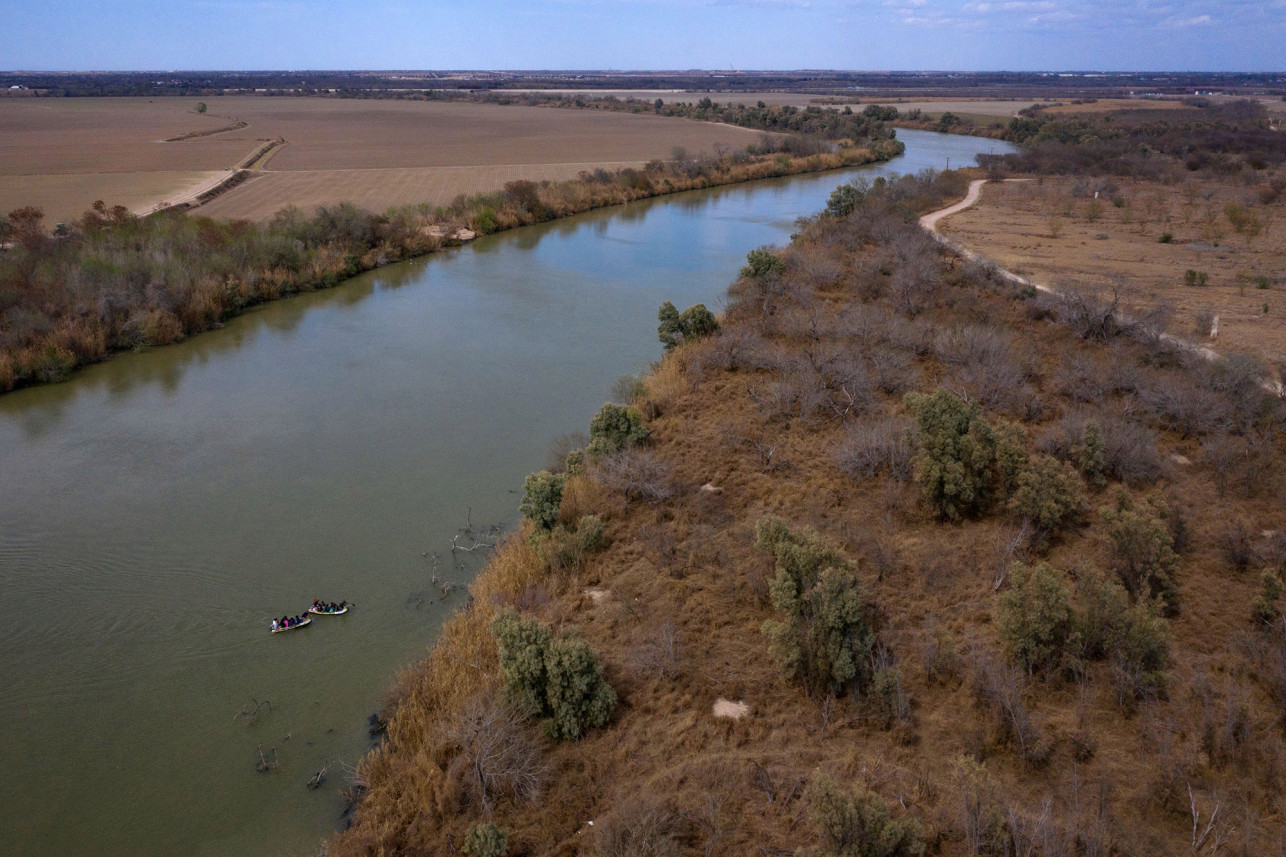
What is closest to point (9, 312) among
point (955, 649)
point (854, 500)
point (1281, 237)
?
point (854, 500)

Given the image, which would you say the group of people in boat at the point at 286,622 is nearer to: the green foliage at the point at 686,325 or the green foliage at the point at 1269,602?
the green foliage at the point at 686,325

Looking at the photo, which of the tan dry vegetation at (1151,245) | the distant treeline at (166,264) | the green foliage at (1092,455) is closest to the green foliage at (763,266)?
the tan dry vegetation at (1151,245)

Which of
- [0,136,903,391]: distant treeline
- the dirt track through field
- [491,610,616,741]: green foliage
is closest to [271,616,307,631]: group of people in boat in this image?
[491,610,616,741]: green foliage

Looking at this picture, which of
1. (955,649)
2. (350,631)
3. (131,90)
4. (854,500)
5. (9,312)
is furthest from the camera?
(131,90)

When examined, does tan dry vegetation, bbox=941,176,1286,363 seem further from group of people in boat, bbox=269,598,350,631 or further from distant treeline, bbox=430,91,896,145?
distant treeline, bbox=430,91,896,145

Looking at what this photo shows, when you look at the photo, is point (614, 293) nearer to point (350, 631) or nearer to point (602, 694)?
point (350, 631)

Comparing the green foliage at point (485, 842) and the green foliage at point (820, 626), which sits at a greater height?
the green foliage at point (820, 626)

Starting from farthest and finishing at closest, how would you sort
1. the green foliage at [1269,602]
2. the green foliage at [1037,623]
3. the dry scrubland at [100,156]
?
1. the dry scrubland at [100,156]
2. the green foliage at [1269,602]
3. the green foliage at [1037,623]
